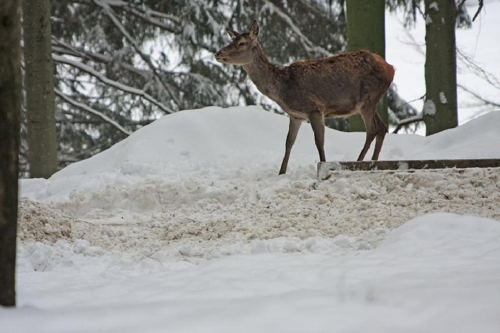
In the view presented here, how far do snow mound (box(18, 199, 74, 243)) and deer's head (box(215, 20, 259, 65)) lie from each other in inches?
117

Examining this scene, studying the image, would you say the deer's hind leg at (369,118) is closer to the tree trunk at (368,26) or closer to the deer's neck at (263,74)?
the deer's neck at (263,74)

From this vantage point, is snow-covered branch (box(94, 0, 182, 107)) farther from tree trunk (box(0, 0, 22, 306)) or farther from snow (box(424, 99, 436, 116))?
tree trunk (box(0, 0, 22, 306))

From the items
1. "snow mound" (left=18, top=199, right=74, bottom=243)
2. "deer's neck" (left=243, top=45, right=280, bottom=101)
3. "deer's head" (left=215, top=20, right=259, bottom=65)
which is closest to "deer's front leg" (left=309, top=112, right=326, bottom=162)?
"deer's neck" (left=243, top=45, right=280, bottom=101)

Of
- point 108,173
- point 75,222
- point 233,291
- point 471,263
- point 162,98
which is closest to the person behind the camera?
point 233,291

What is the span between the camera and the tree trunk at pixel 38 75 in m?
10.7

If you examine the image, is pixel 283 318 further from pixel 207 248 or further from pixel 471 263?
pixel 207 248

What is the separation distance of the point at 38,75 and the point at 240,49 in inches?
161

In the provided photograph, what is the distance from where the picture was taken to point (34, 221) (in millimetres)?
5504

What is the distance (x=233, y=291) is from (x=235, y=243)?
1673 mm

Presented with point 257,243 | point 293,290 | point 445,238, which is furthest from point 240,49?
point 293,290

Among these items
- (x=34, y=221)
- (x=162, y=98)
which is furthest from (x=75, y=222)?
(x=162, y=98)

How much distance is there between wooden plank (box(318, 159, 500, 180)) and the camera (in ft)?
22.4

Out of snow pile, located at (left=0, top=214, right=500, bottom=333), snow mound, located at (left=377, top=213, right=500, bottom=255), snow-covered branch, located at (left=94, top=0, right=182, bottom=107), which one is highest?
snow-covered branch, located at (left=94, top=0, right=182, bottom=107)

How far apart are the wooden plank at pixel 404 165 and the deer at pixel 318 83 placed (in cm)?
71
